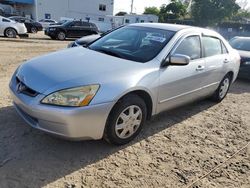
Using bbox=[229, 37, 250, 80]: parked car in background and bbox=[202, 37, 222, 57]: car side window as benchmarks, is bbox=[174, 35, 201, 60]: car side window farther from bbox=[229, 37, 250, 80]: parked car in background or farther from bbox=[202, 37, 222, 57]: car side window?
bbox=[229, 37, 250, 80]: parked car in background

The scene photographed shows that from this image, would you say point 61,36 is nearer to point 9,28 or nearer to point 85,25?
point 85,25

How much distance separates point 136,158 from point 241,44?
303 inches

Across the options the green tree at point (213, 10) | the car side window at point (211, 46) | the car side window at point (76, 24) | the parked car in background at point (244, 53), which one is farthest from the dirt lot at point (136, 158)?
the green tree at point (213, 10)

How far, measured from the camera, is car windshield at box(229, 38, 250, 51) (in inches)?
364

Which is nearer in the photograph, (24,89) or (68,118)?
(68,118)

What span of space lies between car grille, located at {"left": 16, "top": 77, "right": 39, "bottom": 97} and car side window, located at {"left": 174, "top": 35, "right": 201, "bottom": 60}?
2.12 m

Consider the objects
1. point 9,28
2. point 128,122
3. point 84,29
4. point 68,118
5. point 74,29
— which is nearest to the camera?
point 68,118

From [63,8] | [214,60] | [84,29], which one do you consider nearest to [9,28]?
[84,29]

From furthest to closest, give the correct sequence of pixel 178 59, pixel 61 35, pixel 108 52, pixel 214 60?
1. pixel 61 35
2. pixel 214 60
3. pixel 108 52
4. pixel 178 59

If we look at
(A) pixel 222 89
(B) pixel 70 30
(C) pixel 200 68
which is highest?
(C) pixel 200 68

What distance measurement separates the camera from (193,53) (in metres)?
A: 4.49

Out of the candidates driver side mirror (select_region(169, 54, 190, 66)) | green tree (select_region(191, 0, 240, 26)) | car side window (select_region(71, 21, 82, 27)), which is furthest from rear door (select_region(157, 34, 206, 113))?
green tree (select_region(191, 0, 240, 26))

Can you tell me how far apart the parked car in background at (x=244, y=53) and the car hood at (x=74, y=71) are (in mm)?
5723

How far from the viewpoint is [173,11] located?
5194 centimetres
